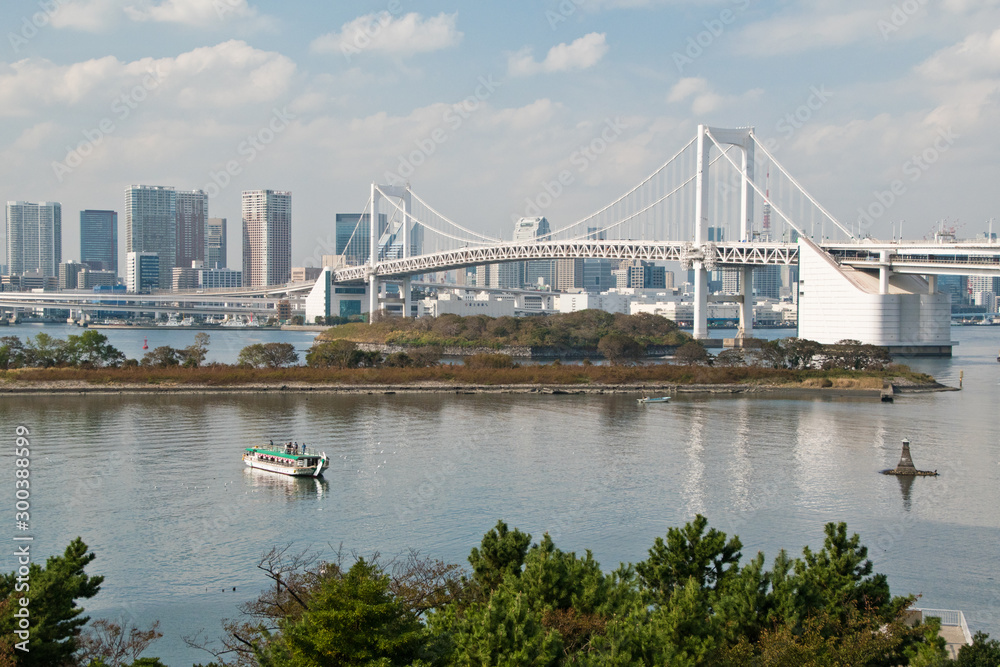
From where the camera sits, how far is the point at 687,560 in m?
4.98

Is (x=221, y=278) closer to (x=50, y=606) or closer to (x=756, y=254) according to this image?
(x=756, y=254)

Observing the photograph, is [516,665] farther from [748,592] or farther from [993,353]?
[993,353]

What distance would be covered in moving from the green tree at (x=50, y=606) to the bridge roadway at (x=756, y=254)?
20576mm

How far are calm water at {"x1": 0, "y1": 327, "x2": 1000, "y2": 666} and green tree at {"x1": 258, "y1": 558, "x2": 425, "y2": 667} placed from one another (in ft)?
6.32

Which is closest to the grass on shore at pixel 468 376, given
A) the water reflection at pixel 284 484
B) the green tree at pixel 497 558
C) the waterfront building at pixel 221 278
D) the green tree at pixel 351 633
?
the water reflection at pixel 284 484

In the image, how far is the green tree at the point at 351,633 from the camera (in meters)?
3.46

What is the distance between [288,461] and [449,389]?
7388 millimetres

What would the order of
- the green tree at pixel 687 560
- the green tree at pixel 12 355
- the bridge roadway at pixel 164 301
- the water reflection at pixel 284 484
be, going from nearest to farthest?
1. the green tree at pixel 687 560
2. the water reflection at pixel 284 484
3. the green tree at pixel 12 355
4. the bridge roadway at pixel 164 301

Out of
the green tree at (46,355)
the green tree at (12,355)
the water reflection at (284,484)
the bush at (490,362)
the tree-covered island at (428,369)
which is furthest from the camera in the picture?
the bush at (490,362)

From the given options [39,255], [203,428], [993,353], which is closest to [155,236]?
[39,255]

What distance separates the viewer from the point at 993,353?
27.0 meters

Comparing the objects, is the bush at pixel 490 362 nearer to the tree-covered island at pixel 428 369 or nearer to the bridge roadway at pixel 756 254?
the tree-covered island at pixel 428 369

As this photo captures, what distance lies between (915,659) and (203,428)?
9.74 metres

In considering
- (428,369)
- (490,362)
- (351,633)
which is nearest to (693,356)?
(490,362)
